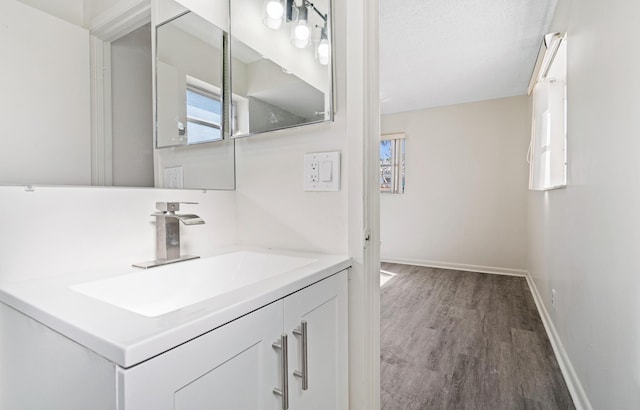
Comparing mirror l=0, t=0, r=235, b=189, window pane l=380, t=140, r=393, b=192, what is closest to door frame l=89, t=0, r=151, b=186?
mirror l=0, t=0, r=235, b=189

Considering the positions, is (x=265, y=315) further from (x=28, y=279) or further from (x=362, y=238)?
(x=28, y=279)

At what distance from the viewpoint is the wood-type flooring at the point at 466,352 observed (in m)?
1.58

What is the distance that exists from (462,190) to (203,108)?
152 inches

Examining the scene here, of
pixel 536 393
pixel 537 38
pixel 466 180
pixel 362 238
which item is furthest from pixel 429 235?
pixel 362 238

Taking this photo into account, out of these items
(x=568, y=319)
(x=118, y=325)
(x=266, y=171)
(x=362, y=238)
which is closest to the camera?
(x=118, y=325)

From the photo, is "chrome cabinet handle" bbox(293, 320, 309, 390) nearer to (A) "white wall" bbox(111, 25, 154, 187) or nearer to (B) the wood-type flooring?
(A) "white wall" bbox(111, 25, 154, 187)

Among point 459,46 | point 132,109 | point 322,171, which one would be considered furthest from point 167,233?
point 459,46

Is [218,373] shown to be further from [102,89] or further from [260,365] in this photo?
[102,89]

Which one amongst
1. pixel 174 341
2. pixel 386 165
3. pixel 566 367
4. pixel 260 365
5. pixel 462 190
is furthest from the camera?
pixel 386 165

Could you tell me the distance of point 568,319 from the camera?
1.77 metres

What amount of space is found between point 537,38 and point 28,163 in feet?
10.8

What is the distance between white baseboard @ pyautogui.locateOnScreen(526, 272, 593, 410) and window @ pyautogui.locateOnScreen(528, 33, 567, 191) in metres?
0.99

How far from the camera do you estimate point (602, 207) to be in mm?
1244

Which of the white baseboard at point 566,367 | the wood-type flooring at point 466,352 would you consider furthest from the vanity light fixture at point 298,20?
the white baseboard at point 566,367
